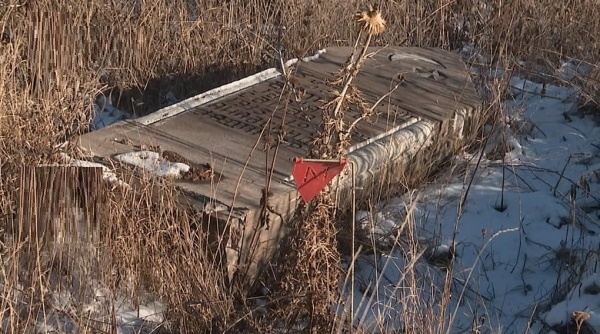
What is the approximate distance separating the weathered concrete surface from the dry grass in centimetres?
15

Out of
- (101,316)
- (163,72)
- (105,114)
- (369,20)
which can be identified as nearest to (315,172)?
(369,20)

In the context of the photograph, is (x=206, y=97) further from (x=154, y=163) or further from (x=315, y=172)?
(x=315, y=172)

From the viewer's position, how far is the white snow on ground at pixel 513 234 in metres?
3.32

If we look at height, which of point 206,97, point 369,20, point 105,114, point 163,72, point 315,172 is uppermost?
point 369,20

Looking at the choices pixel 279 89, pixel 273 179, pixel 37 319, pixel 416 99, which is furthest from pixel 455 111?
pixel 37 319

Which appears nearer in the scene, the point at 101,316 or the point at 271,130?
the point at 101,316

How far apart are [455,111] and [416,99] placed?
216 mm

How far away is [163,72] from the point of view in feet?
17.7

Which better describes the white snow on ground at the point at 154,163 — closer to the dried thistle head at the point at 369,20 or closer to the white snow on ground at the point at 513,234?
the white snow on ground at the point at 513,234

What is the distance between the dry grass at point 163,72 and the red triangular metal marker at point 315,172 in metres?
0.20

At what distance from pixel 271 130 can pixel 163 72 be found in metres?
1.59

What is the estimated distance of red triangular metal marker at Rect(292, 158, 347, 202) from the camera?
2588mm

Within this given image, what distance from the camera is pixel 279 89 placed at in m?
4.61

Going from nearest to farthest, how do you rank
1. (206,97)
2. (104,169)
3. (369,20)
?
1. (369,20)
2. (104,169)
3. (206,97)
